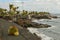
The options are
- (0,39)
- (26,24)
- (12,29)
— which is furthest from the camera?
(26,24)

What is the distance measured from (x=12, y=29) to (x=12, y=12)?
84284mm

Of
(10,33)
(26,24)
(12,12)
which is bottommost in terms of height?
(12,12)

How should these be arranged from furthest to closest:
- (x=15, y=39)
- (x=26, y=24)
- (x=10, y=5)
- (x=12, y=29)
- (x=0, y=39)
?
(x=10, y=5)
(x=26, y=24)
(x=12, y=29)
(x=15, y=39)
(x=0, y=39)

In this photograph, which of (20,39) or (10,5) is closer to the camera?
(20,39)

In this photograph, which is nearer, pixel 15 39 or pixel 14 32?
pixel 15 39

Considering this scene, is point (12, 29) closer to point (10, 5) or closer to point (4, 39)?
point (4, 39)

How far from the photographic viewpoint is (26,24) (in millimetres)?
62469

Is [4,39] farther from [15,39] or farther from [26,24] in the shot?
[26,24]

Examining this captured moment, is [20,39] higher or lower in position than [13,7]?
higher

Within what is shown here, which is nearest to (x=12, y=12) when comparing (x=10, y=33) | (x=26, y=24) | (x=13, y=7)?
(x=13, y=7)

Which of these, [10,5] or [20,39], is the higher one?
[20,39]

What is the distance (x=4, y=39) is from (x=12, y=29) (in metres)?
4.86

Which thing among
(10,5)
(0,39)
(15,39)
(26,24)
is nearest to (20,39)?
(15,39)

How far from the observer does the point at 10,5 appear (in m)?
108
